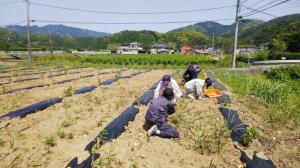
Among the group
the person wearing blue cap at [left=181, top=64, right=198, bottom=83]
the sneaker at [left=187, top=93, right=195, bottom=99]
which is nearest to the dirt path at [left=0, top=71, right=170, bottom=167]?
the sneaker at [left=187, top=93, right=195, bottom=99]

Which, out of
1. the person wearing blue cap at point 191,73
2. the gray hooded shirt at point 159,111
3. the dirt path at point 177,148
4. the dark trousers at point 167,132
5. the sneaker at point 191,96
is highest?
the person wearing blue cap at point 191,73

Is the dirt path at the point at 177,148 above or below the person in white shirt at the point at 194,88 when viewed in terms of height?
below

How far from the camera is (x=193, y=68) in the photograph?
30.4ft

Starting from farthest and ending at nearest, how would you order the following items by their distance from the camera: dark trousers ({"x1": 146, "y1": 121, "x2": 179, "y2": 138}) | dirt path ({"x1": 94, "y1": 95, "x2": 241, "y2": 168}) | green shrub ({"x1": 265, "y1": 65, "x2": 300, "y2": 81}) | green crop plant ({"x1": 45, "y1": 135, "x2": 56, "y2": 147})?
green shrub ({"x1": 265, "y1": 65, "x2": 300, "y2": 81})
dark trousers ({"x1": 146, "y1": 121, "x2": 179, "y2": 138})
green crop plant ({"x1": 45, "y1": 135, "x2": 56, "y2": 147})
dirt path ({"x1": 94, "y1": 95, "x2": 241, "y2": 168})

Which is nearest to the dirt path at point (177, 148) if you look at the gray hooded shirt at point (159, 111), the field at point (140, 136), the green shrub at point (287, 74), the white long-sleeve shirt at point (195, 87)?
the field at point (140, 136)

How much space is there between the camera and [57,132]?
5.18m

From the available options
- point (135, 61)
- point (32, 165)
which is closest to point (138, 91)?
point (32, 165)

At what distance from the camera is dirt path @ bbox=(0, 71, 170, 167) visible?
13.6 ft

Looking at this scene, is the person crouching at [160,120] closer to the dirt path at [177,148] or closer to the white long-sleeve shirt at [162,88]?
the dirt path at [177,148]

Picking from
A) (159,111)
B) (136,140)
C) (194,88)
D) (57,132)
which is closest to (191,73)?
(194,88)

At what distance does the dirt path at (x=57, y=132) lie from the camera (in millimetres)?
4141

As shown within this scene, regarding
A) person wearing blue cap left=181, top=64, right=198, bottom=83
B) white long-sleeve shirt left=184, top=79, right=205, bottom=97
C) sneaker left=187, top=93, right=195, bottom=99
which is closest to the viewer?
white long-sleeve shirt left=184, top=79, right=205, bottom=97

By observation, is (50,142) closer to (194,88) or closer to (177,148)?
(177,148)

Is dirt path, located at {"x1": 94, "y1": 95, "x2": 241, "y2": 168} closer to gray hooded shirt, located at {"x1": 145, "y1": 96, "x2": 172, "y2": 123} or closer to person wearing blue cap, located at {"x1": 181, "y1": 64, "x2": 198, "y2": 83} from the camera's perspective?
gray hooded shirt, located at {"x1": 145, "y1": 96, "x2": 172, "y2": 123}
